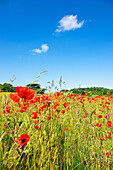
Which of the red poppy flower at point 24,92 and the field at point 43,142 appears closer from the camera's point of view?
the field at point 43,142

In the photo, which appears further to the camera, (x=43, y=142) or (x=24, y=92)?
(x=43, y=142)

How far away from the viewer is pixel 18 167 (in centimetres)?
115

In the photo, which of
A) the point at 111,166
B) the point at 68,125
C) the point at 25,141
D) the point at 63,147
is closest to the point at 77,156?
the point at 63,147

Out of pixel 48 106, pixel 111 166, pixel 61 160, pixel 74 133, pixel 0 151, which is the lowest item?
pixel 111 166

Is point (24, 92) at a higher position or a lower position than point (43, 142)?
higher

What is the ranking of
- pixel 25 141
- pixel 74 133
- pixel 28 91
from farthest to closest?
pixel 74 133 < pixel 28 91 < pixel 25 141

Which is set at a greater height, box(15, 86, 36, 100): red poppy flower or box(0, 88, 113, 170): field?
box(15, 86, 36, 100): red poppy flower

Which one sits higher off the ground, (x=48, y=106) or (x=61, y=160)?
(x=48, y=106)

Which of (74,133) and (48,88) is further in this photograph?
(74,133)

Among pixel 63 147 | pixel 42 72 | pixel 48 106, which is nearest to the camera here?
pixel 42 72

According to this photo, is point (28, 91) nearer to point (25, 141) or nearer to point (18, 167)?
point (25, 141)

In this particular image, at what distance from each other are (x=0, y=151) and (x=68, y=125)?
1312 millimetres

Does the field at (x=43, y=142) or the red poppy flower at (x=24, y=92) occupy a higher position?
the red poppy flower at (x=24, y=92)

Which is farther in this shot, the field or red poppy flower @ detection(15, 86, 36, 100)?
red poppy flower @ detection(15, 86, 36, 100)
